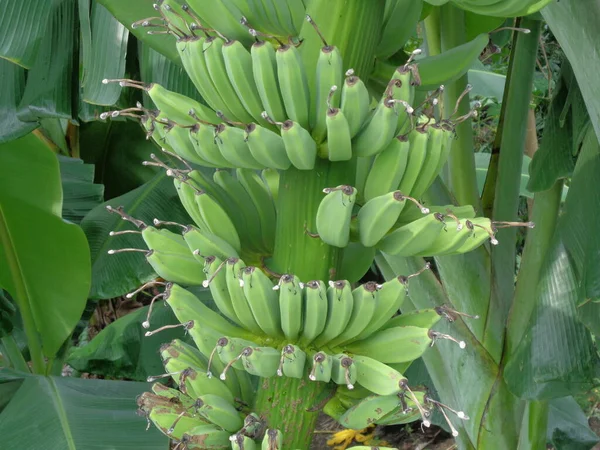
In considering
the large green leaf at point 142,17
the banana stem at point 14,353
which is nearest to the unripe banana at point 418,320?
the large green leaf at point 142,17

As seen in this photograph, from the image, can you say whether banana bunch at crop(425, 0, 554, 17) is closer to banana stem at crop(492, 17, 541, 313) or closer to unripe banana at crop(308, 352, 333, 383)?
unripe banana at crop(308, 352, 333, 383)

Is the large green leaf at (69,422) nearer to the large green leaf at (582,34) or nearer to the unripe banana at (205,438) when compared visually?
the unripe banana at (205,438)

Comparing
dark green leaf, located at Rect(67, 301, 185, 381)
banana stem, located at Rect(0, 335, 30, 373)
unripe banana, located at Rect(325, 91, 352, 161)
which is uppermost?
unripe banana, located at Rect(325, 91, 352, 161)

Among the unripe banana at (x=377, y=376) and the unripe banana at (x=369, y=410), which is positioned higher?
the unripe banana at (x=377, y=376)

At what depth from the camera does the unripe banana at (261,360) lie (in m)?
0.51

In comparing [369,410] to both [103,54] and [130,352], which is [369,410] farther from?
[130,352]

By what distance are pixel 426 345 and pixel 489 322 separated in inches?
25.5

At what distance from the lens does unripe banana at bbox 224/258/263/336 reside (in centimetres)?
52

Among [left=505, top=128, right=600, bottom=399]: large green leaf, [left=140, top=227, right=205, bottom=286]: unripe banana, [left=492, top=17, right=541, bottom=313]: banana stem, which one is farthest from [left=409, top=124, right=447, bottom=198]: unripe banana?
[left=492, top=17, right=541, bottom=313]: banana stem

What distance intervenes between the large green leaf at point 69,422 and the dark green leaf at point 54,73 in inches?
20.1

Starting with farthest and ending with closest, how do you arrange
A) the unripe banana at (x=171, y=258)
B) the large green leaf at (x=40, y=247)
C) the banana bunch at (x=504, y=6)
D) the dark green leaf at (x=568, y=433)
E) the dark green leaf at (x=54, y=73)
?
the dark green leaf at (x=568, y=433), the large green leaf at (x=40, y=247), the dark green leaf at (x=54, y=73), the unripe banana at (x=171, y=258), the banana bunch at (x=504, y=6)

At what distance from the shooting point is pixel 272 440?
20.4 inches

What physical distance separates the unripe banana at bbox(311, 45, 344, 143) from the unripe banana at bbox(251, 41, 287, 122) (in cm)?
3

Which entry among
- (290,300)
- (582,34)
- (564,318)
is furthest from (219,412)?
(564,318)
